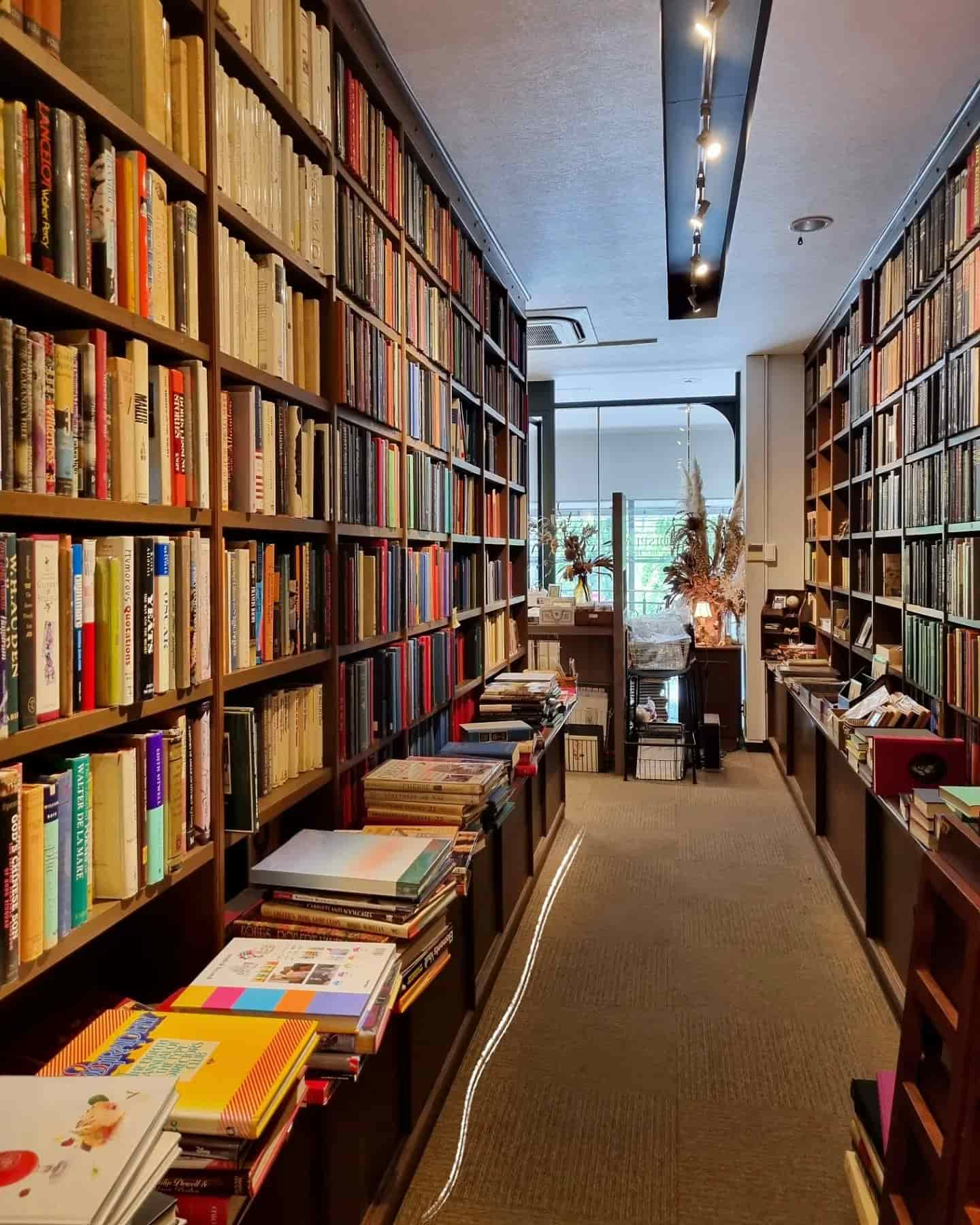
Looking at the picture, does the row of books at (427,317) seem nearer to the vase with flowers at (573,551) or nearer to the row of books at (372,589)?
the row of books at (372,589)

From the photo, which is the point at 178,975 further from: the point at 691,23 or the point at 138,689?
the point at 691,23

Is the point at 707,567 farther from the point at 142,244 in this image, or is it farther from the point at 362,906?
the point at 142,244

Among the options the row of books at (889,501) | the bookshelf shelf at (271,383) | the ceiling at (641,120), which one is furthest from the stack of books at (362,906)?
the row of books at (889,501)

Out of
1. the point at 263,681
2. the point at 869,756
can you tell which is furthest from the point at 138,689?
the point at 869,756

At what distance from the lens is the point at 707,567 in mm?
7086

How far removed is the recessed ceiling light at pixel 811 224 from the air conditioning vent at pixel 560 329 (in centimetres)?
148

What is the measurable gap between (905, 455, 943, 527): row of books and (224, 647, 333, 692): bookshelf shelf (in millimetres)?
2549

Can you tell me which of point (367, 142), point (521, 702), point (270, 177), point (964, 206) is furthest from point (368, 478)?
point (964, 206)

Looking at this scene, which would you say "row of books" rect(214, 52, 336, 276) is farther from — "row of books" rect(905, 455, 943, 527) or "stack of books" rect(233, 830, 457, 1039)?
"row of books" rect(905, 455, 943, 527)

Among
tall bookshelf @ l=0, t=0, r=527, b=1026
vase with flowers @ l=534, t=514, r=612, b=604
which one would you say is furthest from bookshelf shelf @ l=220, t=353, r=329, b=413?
vase with flowers @ l=534, t=514, r=612, b=604

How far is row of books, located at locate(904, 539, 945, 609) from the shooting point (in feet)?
11.4

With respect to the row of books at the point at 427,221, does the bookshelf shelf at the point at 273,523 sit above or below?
below

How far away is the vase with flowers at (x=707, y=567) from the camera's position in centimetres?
687

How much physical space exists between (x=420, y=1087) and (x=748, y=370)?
230 inches
